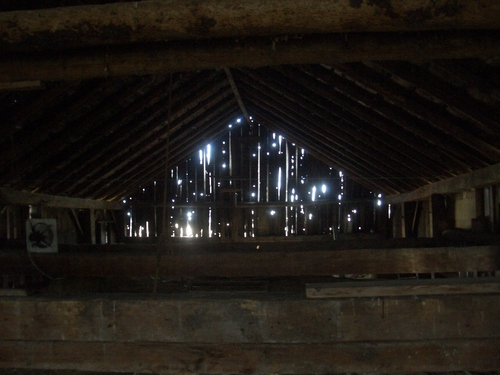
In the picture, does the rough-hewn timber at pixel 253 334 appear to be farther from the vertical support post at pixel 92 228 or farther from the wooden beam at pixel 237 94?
the vertical support post at pixel 92 228

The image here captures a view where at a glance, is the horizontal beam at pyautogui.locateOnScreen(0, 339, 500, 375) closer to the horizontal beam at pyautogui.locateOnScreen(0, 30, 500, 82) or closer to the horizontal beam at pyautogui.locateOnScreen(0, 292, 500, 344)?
the horizontal beam at pyautogui.locateOnScreen(0, 292, 500, 344)

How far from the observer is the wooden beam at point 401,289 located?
9.35ft

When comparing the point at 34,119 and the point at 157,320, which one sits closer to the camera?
the point at 157,320

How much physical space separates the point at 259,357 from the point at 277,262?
2.56m

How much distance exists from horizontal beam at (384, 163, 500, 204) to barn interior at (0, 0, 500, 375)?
50 mm

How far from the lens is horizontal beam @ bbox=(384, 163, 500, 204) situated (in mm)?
6945

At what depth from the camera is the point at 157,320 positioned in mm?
2781

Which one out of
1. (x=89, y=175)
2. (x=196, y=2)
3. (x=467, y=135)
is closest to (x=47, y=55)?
(x=196, y=2)

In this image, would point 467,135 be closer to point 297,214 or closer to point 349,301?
point 349,301

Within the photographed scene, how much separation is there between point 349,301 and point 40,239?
15.5ft

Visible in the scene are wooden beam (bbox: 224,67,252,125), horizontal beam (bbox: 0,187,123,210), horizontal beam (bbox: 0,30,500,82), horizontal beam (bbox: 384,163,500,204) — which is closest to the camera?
horizontal beam (bbox: 0,30,500,82)

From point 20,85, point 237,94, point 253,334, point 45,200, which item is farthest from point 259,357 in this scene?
point 237,94

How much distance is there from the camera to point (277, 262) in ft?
17.4

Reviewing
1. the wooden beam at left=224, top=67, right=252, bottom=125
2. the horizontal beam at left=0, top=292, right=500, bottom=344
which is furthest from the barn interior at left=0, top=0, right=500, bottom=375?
the wooden beam at left=224, top=67, right=252, bottom=125
